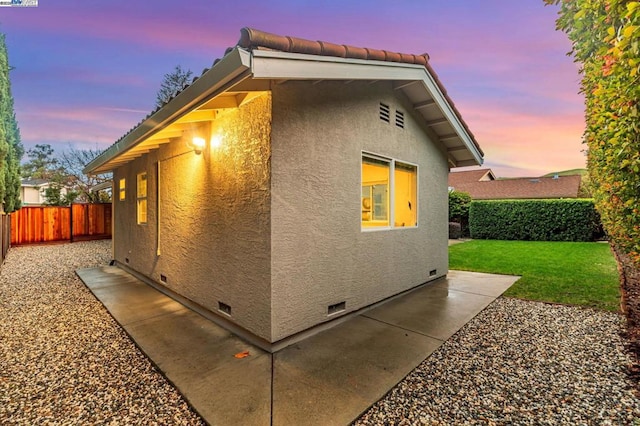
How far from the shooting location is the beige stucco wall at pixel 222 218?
158 inches

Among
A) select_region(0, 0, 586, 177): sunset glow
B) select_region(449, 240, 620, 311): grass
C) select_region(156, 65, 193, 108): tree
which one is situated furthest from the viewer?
select_region(156, 65, 193, 108): tree

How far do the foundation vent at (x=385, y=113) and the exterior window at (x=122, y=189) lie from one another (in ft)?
27.3

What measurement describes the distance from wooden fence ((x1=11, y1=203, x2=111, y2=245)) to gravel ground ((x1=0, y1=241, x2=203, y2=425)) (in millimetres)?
12404

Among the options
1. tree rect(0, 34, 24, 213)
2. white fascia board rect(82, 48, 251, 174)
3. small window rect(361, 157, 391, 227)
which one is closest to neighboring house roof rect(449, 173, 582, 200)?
small window rect(361, 157, 391, 227)

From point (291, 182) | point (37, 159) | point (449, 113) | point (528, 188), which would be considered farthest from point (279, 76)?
point (37, 159)

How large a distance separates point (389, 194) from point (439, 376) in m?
3.76

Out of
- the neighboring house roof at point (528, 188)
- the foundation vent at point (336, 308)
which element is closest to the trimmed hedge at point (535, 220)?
the neighboring house roof at point (528, 188)

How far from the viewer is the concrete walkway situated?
277 centimetres

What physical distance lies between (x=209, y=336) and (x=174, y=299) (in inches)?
89.8

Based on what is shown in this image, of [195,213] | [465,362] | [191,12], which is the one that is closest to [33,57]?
[191,12]

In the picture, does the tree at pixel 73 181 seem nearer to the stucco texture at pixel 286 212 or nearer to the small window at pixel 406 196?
the stucco texture at pixel 286 212

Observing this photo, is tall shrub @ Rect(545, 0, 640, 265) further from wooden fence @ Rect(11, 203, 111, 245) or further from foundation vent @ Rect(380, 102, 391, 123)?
wooden fence @ Rect(11, 203, 111, 245)

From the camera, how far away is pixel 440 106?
20.9 ft

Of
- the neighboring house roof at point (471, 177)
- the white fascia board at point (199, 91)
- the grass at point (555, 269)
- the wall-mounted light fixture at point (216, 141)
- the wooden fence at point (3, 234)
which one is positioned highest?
the neighboring house roof at point (471, 177)
